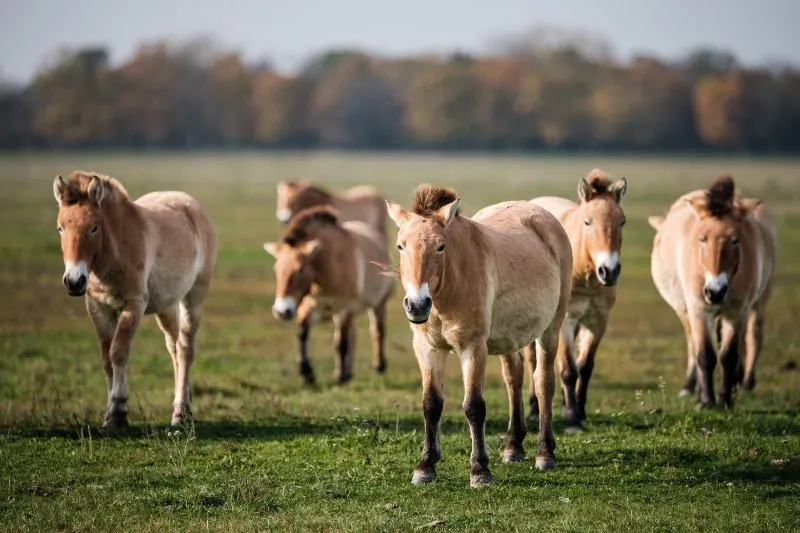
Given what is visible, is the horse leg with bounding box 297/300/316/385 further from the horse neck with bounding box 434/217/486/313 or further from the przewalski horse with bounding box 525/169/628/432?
the horse neck with bounding box 434/217/486/313

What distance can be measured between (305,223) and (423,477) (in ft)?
24.0

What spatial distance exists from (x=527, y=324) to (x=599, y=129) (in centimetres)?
10761

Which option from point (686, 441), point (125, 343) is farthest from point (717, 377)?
point (125, 343)

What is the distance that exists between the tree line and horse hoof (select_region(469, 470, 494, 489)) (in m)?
106

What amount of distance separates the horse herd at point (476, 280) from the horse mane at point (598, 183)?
1cm

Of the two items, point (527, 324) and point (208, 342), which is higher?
point (527, 324)

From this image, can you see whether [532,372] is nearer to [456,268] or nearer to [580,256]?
[580,256]

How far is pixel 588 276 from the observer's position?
10625 millimetres

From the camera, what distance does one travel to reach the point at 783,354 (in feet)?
53.9

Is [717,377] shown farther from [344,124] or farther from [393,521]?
[344,124]

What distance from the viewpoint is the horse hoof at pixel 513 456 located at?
355 inches

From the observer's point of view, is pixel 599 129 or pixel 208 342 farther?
pixel 599 129

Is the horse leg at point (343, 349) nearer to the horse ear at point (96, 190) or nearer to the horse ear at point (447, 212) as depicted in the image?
the horse ear at point (96, 190)

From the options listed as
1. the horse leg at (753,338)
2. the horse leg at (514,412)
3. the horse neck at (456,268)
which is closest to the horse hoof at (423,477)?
the horse leg at (514,412)
